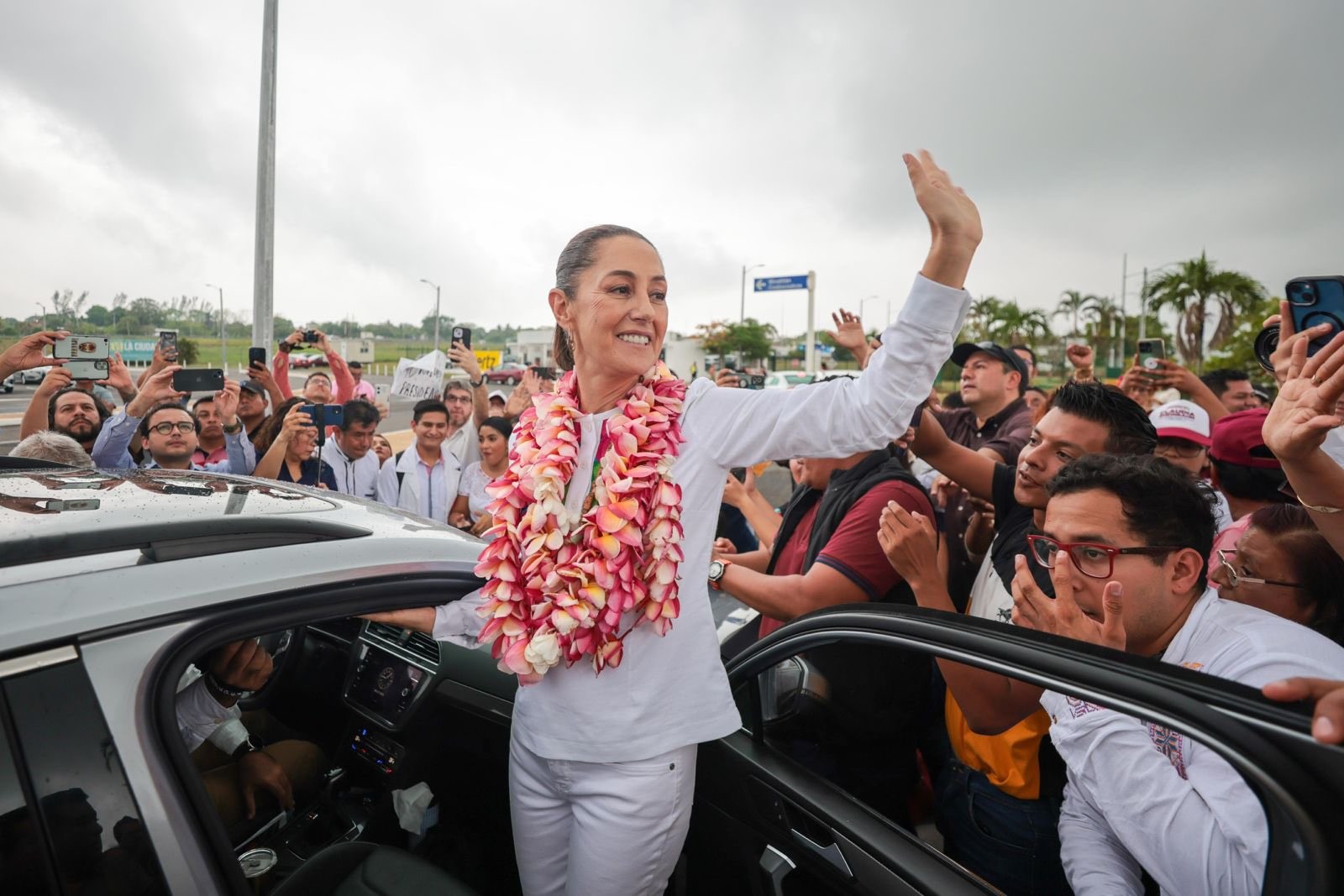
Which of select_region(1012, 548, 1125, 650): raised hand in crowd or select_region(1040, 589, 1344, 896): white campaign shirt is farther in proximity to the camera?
select_region(1012, 548, 1125, 650): raised hand in crowd

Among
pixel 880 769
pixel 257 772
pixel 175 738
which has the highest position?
pixel 175 738

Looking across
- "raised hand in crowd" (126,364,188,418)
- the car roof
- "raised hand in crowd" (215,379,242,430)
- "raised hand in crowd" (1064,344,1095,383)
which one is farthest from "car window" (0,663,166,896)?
"raised hand in crowd" (1064,344,1095,383)

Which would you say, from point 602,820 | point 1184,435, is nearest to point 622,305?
point 602,820

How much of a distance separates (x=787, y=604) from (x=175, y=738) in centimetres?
159

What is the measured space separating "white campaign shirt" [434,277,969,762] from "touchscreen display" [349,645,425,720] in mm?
703

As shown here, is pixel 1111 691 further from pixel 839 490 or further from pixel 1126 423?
pixel 1126 423

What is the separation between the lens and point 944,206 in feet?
4.59

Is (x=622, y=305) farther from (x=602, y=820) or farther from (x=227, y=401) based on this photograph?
(x=227, y=401)

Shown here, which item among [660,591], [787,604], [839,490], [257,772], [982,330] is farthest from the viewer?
[982,330]

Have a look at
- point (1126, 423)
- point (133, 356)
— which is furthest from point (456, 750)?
point (133, 356)

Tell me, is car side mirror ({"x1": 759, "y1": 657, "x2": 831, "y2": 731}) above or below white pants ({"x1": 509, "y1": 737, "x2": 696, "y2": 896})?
above

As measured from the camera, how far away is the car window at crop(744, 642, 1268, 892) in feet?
4.01

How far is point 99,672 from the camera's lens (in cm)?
104

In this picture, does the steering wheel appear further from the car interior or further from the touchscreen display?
the touchscreen display
